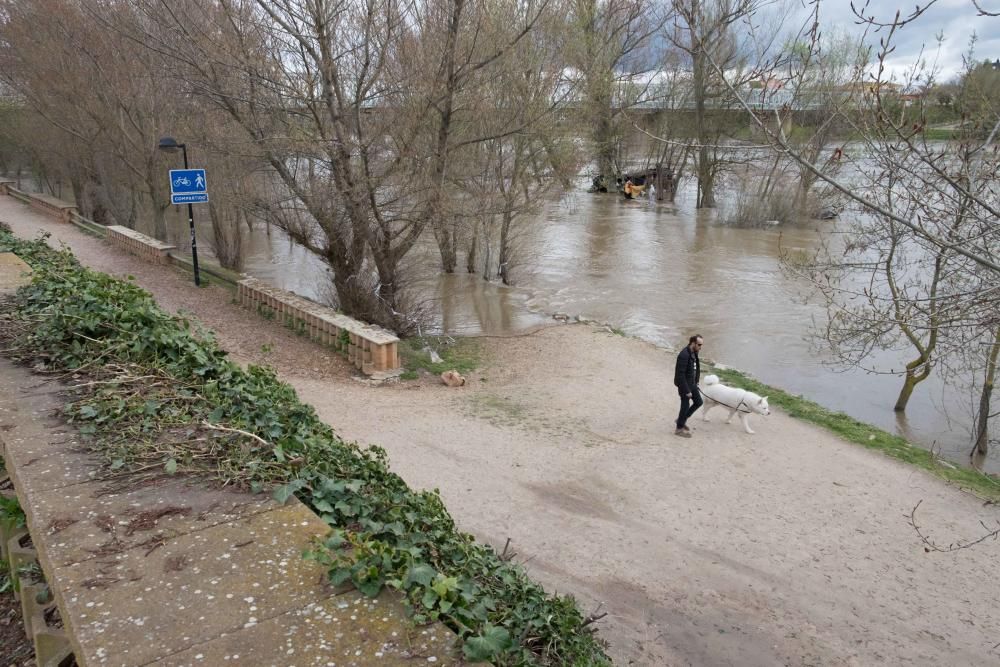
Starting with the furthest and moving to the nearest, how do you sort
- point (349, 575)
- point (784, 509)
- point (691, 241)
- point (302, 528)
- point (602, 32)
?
point (691, 241) → point (602, 32) → point (784, 509) → point (302, 528) → point (349, 575)

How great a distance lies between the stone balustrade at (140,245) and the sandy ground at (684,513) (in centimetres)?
559

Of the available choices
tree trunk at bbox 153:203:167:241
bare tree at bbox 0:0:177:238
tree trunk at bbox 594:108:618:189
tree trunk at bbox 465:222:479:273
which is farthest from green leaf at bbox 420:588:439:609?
tree trunk at bbox 594:108:618:189

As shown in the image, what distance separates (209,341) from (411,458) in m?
3.74

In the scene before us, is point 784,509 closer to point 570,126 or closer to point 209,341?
point 209,341

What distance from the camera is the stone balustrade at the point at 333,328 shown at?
12359mm

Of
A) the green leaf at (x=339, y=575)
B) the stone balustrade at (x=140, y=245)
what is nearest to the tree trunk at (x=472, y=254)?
the stone balustrade at (x=140, y=245)

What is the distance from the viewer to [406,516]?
3512mm

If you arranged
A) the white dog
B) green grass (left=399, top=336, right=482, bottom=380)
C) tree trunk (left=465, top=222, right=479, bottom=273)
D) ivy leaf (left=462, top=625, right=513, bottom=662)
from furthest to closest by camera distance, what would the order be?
tree trunk (left=465, top=222, right=479, bottom=273) < green grass (left=399, top=336, right=482, bottom=380) < the white dog < ivy leaf (left=462, top=625, right=513, bottom=662)

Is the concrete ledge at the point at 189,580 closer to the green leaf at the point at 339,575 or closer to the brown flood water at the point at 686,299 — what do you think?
the green leaf at the point at 339,575

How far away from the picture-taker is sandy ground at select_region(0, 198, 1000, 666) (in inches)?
238

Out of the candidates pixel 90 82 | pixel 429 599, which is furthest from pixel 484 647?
pixel 90 82

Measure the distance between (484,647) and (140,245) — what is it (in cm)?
1958

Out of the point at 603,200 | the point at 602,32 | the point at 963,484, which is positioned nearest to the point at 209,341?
the point at 963,484

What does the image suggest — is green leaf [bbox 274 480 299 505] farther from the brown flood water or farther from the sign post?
the sign post
